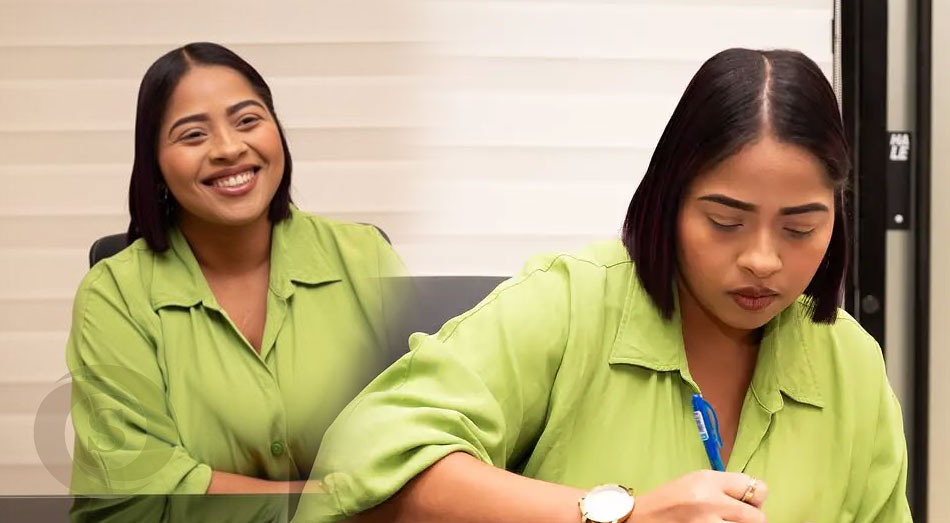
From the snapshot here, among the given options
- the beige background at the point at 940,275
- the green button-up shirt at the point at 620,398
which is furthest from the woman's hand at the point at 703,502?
the beige background at the point at 940,275

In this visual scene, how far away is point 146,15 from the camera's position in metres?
1.25

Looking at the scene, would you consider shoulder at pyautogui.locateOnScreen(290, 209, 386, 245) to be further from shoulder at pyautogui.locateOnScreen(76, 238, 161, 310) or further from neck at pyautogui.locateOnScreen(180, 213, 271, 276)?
shoulder at pyautogui.locateOnScreen(76, 238, 161, 310)

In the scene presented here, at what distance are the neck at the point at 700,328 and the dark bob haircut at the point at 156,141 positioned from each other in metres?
0.56

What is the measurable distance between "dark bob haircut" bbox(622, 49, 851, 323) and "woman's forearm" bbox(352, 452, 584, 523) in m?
0.25

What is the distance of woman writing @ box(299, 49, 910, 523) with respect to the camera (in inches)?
27.6

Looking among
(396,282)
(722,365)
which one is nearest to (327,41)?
(396,282)

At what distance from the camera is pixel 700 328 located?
86cm

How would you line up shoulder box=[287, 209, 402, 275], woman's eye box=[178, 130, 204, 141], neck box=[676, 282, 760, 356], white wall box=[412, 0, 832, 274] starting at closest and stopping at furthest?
neck box=[676, 282, 760, 356] < woman's eye box=[178, 130, 204, 141] < shoulder box=[287, 209, 402, 275] < white wall box=[412, 0, 832, 274]

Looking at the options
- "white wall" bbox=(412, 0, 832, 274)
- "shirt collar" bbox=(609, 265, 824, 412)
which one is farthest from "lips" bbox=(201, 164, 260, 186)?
"shirt collar" bbox=(609, 265, 824, 412)

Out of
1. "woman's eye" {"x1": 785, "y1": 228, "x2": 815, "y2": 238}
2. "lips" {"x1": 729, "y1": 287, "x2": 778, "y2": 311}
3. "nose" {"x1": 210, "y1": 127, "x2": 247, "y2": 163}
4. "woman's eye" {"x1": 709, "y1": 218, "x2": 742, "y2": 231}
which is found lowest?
"lips" {"x1": 729, "y1": 287, "x2": 778, "y2": 311}

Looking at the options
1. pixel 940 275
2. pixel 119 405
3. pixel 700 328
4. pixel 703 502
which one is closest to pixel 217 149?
pixel 119 405

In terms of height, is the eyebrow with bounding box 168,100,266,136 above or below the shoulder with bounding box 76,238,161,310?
above

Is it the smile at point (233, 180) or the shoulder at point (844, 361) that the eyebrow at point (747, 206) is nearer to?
the shoulder at point (844, 361)

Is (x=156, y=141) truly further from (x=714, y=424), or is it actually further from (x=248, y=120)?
(x=714, y=424)
